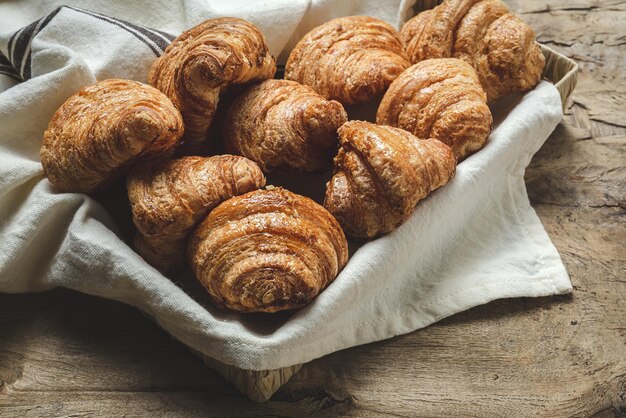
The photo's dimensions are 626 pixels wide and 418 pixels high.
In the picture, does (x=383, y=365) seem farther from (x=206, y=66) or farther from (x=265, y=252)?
(x=206, y=66)

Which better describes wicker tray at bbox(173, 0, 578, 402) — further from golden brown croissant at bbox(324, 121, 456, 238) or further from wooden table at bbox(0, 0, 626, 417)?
golden brown croissant at bbox(324, 121, 456, 238)

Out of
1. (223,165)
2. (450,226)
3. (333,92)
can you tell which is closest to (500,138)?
(450,226)

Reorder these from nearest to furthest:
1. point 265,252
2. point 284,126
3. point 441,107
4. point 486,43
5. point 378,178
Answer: point 265,252
point 378,178
point 284,126
point 441,107
point 486,43

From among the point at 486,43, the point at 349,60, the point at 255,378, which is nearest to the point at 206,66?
the point at 349,60

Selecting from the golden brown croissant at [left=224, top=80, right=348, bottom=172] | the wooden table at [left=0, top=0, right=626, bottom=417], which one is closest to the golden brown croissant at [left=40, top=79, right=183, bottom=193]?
the golden brown croissant at [left=224, top=80, right=348, bottom=172]

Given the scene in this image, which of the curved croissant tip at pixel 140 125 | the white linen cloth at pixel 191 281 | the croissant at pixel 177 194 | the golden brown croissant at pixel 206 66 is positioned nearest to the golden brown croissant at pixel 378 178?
the white linen cloth at pixel 191 281

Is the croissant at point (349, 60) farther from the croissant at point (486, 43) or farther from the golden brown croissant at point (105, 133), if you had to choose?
the golden brown croissant at point (105, 133)

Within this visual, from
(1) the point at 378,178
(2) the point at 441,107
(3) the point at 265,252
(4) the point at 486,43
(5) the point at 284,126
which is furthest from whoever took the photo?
(4) the point at 486,43
